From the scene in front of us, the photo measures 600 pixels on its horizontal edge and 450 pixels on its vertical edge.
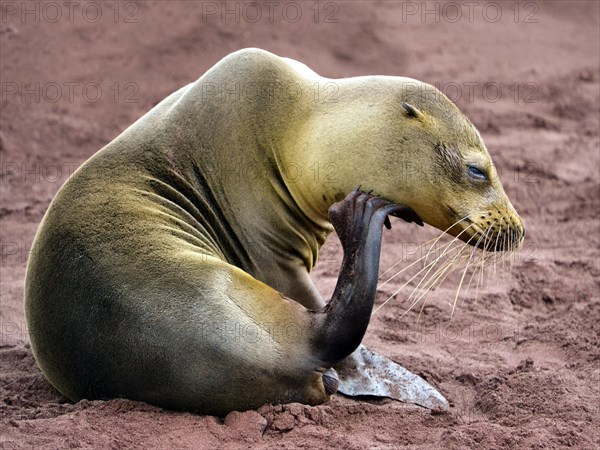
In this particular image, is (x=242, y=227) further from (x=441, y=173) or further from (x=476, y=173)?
(x=476, y=173)

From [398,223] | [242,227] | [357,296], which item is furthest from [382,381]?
[398,223]

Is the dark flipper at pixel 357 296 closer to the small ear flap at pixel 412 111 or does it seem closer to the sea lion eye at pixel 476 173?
the sea lion eye at pixel 476 173

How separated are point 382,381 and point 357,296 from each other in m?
0.75

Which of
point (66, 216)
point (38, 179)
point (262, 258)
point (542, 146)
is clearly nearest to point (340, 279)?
point (262, 258)

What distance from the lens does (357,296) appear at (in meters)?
4.61

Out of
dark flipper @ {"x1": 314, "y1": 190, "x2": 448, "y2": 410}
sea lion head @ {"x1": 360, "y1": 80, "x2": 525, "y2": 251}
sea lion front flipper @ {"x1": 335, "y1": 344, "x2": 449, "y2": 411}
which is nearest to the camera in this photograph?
dark flipper @ {"x1": 314, "y1": 190, "x2": 448, "y2": 410}

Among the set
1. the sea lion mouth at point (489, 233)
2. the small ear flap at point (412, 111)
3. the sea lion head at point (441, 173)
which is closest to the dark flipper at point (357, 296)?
the sea lion head at point (441, 173)

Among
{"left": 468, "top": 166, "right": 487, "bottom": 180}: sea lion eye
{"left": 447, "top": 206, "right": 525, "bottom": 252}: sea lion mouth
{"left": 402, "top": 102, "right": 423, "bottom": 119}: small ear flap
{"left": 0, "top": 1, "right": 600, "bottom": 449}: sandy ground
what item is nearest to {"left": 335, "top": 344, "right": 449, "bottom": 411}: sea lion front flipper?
{"left": 0, "top": 1, "right": 600, "bottom": 449}: sandy ground

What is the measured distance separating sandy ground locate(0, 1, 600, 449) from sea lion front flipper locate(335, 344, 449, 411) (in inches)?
4.1

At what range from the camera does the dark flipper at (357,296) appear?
Answer: 4.62 m

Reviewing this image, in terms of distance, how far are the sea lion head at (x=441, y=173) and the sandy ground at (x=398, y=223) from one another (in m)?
0.87

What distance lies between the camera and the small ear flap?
4.97 meters

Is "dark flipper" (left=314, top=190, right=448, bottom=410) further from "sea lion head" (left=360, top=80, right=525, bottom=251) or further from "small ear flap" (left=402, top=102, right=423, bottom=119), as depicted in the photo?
"small ear flap" (left=402, top=102, right=423, bottom=119)

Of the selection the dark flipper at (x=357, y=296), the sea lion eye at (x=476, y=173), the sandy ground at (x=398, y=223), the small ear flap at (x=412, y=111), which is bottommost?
the sandy ground at (x=398, y=223)
